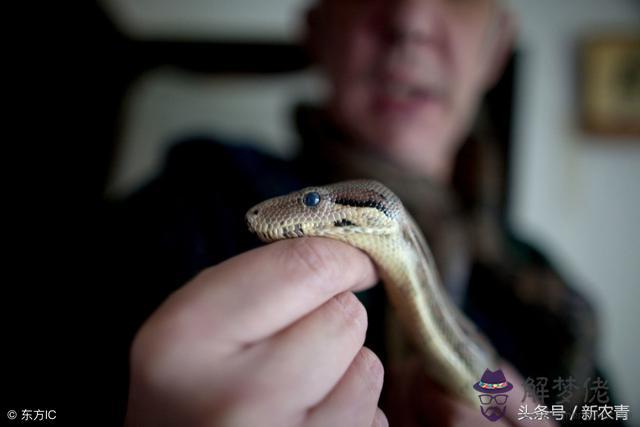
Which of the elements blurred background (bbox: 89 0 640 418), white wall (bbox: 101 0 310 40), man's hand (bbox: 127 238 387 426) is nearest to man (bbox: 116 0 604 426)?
man's hand (bbox: 127 238 387 426)

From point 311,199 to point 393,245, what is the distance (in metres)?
0.11

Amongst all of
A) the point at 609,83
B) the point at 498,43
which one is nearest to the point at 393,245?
the point at 498,43

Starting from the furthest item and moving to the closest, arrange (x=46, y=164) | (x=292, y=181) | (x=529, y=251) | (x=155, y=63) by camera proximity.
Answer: (x=155, y=63) < (x=529, y=251) < (x=46, y=164) < (x=292, y=181)

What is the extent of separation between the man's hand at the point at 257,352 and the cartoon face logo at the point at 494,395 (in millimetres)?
158

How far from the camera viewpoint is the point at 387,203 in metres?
0.42

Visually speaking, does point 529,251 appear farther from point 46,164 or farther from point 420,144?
point 46,164

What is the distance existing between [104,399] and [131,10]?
206 centimetres

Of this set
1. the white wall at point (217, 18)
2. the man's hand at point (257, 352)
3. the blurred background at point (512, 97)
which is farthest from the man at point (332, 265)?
the white wall at point (217, 18)

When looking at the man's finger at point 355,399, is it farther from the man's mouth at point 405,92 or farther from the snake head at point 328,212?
the man's mouth at point 405,92

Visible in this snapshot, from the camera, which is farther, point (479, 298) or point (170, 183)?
point (479, 298)

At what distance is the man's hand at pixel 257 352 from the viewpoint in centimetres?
28

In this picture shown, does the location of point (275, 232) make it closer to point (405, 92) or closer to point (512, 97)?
point (405, 92)

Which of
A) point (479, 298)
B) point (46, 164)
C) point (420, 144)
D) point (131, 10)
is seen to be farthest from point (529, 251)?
point (131, 10)

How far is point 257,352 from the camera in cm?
29
